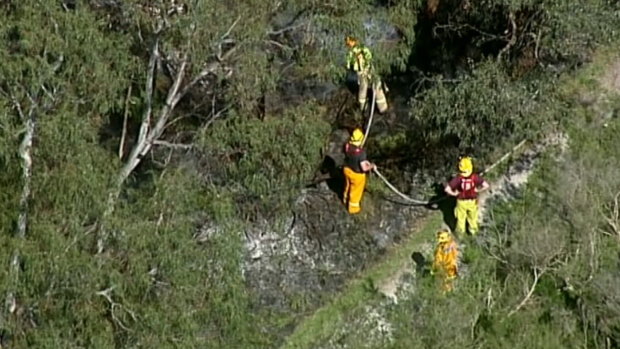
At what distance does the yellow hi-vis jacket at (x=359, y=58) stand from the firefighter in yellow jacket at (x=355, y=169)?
3.72 feet

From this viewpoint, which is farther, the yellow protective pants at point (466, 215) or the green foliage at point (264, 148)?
the yellow protective pants at point (466, 215)

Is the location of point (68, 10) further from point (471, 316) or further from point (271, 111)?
point (471, 316)

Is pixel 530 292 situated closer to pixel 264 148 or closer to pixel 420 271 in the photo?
pixel 420 271

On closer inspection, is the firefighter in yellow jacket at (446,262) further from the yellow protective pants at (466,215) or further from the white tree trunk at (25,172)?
the white tree trunk at (25,172)

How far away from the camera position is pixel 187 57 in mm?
16828

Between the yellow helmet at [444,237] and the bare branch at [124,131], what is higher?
the bare branch at [124,131]

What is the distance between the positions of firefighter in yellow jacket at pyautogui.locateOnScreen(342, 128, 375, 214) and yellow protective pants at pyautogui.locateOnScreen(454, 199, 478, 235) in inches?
58.9

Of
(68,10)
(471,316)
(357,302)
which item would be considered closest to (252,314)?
(357,302)

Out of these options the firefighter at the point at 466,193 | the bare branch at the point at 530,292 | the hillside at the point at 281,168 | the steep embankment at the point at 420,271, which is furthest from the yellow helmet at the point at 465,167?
the bare branch at the point at 530,292

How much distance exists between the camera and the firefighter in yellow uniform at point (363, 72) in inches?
758

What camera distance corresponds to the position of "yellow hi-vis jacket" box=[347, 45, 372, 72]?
63.6 ft

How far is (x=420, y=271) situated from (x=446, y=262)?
556 mm

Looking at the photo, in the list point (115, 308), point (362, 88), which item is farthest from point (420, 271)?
point (115, 308)

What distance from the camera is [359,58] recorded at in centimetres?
1998
